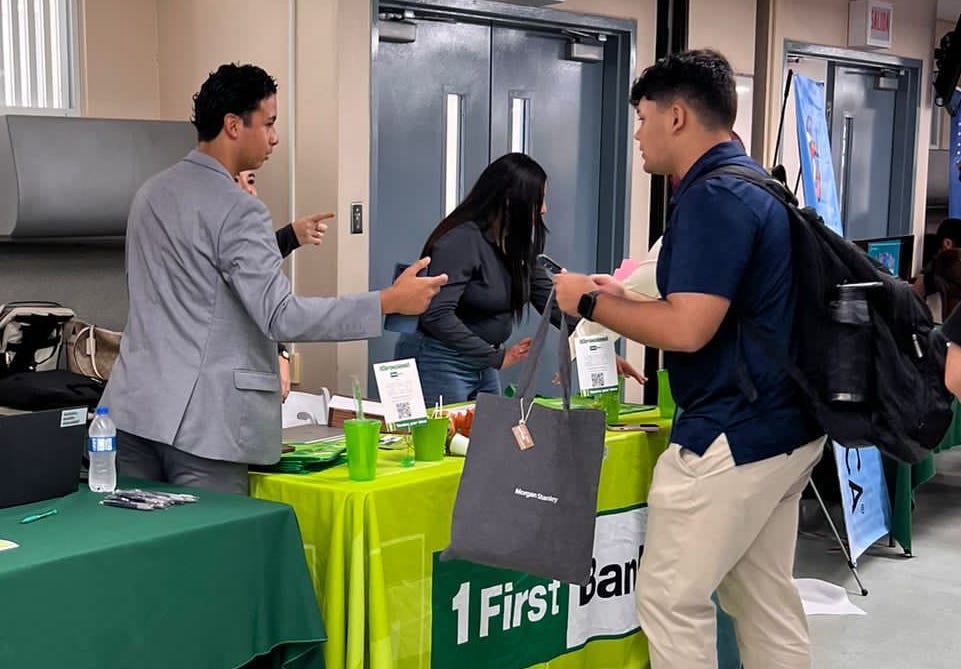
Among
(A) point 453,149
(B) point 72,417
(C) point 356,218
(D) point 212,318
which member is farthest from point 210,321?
(A) point 453,149

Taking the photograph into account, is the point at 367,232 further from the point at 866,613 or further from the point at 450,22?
the point at 866,613

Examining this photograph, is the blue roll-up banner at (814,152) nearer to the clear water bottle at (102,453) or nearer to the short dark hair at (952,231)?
the short dark hair at (952,231)

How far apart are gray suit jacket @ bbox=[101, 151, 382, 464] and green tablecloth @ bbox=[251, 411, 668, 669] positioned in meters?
0.20

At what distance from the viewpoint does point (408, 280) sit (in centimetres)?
251

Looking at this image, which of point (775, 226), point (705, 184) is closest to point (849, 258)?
point (775, 226)

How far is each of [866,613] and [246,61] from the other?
2.88m

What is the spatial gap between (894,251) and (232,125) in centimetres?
427

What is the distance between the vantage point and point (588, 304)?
246 cm

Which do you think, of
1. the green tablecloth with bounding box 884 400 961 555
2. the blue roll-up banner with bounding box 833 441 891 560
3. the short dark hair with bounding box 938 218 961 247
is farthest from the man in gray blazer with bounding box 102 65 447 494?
the short dark hair with bounding box 938 218 961 247

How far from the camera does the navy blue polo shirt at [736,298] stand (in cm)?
233

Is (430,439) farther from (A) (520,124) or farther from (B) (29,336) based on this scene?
(A) (520,124)

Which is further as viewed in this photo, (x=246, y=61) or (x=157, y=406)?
(x=246, y=61)

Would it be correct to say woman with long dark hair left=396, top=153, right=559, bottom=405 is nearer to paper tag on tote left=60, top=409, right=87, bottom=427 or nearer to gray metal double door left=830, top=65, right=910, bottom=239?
paper tag on tote left=60, top=409, right=87, bottom=427

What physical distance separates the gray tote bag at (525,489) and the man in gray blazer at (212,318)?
→ 0.29 m
